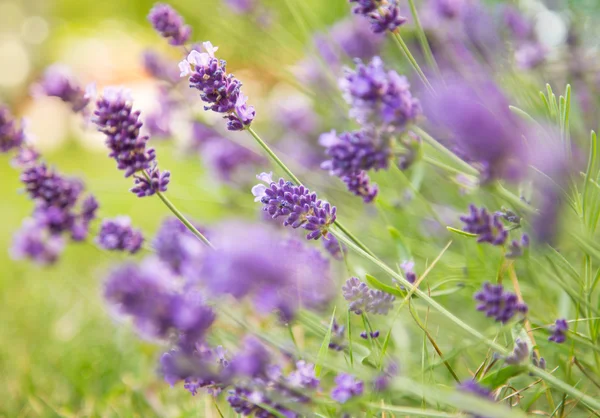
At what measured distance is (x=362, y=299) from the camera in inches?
25.5

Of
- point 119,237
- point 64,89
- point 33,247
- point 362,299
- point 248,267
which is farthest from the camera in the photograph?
point 33,247

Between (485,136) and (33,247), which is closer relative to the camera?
(485,136)

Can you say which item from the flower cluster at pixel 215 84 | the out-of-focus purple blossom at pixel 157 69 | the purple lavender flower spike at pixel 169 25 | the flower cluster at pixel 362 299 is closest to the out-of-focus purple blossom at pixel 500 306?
the flower cluster at pixel 362 299

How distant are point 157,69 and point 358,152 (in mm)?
898

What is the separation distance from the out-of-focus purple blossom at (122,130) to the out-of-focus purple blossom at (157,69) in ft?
2.06

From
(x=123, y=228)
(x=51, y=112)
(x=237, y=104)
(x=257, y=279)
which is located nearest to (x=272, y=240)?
(x=257, y=279)

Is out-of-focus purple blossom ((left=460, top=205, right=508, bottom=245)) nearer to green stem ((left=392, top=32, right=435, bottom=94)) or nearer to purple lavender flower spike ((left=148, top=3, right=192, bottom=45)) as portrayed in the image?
green stem ((left=392, top=32, right=435, bottom=94))

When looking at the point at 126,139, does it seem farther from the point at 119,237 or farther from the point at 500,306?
the point at 500,306

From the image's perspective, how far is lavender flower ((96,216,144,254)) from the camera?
879 millimetres

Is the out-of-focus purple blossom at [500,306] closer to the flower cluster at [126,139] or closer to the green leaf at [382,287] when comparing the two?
the green leaf at [382,287]

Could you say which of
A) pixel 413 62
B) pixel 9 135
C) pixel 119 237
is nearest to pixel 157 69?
pixel 9 135

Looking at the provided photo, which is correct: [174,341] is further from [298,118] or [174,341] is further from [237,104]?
[298,118]

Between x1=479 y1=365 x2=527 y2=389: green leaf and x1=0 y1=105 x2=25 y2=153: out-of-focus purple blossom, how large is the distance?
2.70ft

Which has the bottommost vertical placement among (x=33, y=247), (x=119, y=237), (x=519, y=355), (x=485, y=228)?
(x=33, y=247)
